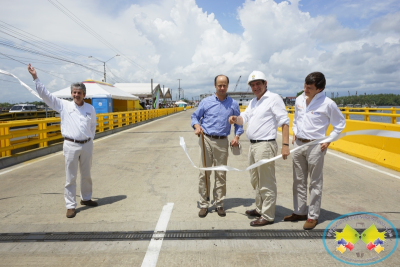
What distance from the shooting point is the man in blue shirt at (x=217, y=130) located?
4.25 meters

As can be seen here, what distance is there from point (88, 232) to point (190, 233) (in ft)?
4.27

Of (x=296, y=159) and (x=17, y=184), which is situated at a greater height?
(x=296, y=159)

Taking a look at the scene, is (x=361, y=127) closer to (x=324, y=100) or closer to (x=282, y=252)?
(x=324, y=100)

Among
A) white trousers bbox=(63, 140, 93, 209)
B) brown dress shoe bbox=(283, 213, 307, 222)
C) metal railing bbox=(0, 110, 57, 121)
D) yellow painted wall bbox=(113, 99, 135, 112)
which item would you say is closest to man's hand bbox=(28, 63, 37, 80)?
white trousers bbox=(63, 140, 93, 209)

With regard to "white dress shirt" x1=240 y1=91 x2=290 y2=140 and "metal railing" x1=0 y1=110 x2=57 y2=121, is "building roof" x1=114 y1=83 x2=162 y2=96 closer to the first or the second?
"metal railing" x1=0 y1=110 x2=57 y2=121

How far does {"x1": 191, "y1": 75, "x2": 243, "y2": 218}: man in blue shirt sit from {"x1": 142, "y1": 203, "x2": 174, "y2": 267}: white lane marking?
53 cm

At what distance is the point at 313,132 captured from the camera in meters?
3.78

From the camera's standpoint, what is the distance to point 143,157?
361 inches

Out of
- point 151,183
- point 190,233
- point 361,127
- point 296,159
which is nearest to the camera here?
point 190,233

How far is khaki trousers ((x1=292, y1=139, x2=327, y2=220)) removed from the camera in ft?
12.3

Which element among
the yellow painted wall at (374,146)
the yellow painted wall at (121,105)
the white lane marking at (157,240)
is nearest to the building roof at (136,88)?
the yellow painted wall at (121,105)

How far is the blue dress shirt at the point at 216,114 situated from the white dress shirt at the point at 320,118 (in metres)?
0.92

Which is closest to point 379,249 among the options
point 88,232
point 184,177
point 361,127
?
point 88,232

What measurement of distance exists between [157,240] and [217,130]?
1679 millimetres
